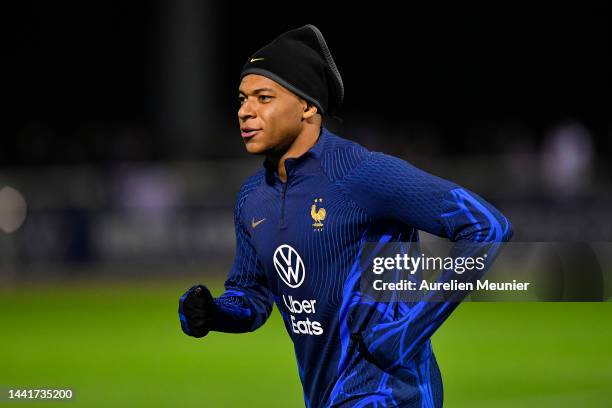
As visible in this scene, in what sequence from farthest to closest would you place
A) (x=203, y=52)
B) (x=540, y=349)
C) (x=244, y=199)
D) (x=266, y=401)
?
(x=203, y=52), (x=540, y=349), (x=266, y=401), (x=244, y=199)

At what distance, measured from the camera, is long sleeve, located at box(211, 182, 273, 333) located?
5180mm

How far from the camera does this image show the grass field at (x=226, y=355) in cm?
1052

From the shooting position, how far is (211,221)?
2102 cm

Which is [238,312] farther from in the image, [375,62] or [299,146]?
[375,62]

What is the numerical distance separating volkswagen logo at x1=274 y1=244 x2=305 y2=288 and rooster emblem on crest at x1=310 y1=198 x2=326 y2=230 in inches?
5.8

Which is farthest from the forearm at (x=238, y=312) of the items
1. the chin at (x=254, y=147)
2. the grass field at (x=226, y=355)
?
the grass field at (x=226, y=355)

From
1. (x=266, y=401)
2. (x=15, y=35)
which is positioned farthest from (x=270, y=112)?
(x=15, y=35)

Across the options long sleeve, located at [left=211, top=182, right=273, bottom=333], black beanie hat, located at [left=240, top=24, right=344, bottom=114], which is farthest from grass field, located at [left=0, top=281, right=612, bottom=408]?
black beanie hat, located at [left=240, top=24, right=344, bottom=114]

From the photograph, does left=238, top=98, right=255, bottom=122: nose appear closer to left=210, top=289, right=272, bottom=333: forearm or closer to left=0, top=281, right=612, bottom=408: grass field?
left=210, top=289, right=272, bottom=333: forearm

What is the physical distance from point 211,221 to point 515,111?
16.1 m

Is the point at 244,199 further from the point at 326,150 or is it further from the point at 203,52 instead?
the point at 203,52

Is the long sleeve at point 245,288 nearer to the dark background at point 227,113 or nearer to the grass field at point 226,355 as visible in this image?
the grass field at point 226,355

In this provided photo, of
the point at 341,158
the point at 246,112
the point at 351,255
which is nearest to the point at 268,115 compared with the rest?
the point at 246,112

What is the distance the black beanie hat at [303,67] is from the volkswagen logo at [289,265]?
0.59 meters
